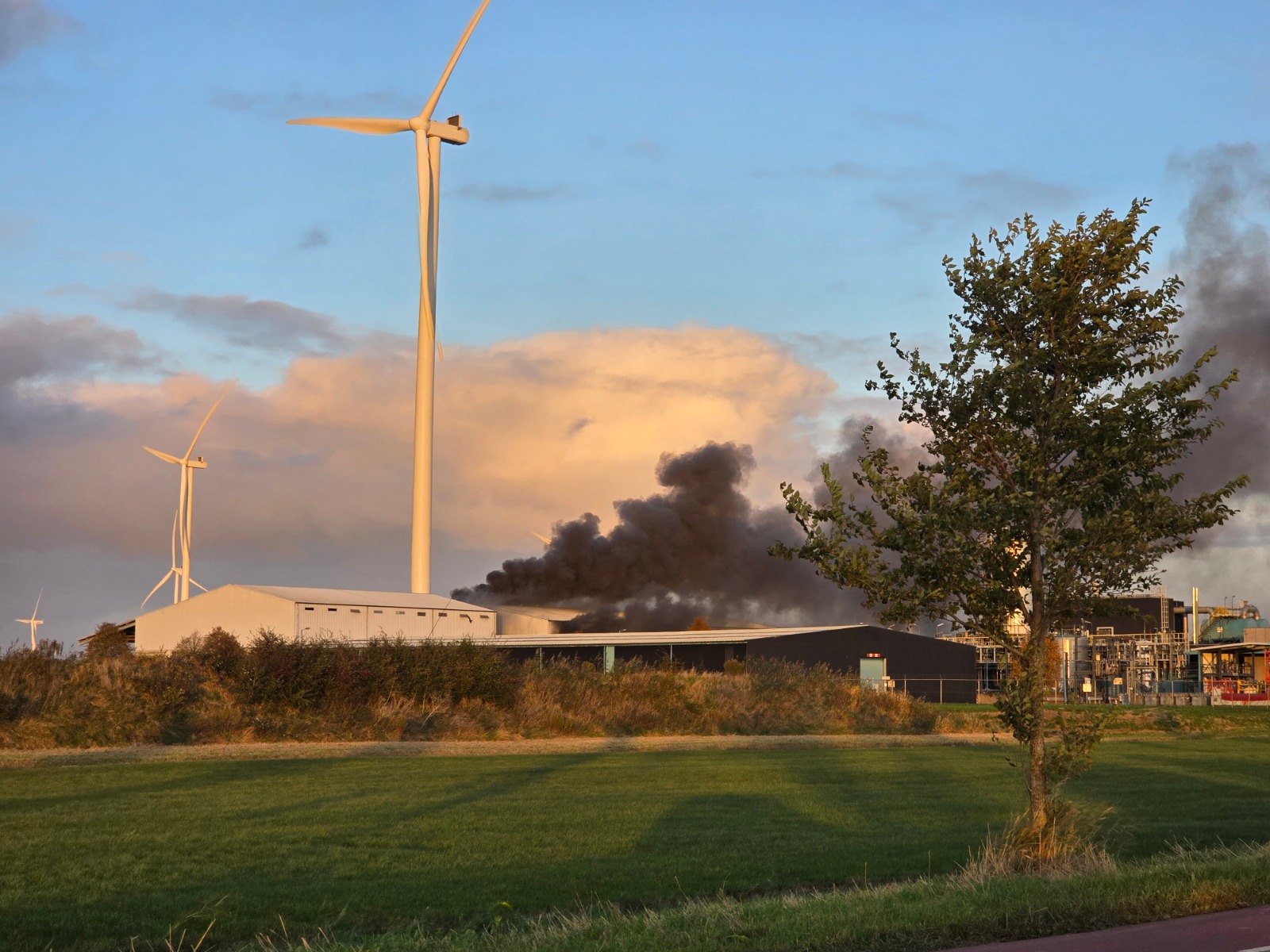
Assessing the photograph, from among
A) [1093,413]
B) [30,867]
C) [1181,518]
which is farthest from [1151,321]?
[30,867]

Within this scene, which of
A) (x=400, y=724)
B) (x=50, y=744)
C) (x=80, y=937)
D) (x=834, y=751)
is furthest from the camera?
(x=400, y=724)

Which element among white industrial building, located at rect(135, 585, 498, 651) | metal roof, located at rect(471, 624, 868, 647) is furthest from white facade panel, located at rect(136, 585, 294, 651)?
metal roof, located at rect(471, 624, 868, 647)

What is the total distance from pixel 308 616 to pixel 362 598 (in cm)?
451

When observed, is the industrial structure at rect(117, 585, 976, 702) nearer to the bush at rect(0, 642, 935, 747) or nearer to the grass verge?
the bush at rect(0, 642, 935, 747)

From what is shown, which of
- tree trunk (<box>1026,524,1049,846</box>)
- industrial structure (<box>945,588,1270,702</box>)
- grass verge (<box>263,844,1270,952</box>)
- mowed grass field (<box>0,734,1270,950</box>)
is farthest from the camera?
industrial structure (<box>945,588,1270,702</box>)

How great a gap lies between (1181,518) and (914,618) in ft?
9.49

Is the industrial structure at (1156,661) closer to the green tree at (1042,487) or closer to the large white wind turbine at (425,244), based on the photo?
the large white wind turbine at (425,244)

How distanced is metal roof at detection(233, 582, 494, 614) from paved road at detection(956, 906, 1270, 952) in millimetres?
58655

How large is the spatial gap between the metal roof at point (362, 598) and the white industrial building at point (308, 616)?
0.04 meters

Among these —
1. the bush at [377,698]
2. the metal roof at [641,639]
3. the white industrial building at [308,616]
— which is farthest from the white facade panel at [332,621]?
the bush at [377,698]

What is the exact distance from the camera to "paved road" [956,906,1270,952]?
9250mm

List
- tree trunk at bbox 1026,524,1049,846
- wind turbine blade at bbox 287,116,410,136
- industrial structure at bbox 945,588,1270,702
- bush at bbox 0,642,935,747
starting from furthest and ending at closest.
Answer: industrial structure at bbox 945,588,1270,702
wind turbine blade at bbox 287,116,410,136
bush at bbox 0,642,935,747
tree trunk at bbox 1026,524,1049,846

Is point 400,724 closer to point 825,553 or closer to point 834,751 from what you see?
point 834,751

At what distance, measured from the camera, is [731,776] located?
26422mm
